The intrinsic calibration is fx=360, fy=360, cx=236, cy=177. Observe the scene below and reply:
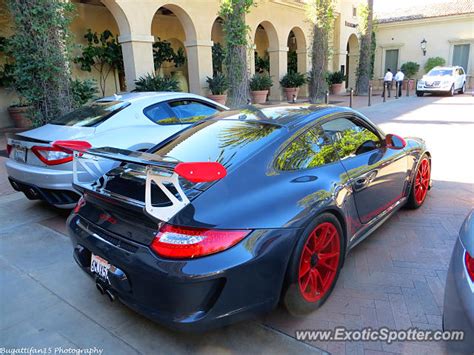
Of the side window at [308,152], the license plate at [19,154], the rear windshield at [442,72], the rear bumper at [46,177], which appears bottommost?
the rear bumper at [46,177]

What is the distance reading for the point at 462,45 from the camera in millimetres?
28078

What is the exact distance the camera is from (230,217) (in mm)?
2096

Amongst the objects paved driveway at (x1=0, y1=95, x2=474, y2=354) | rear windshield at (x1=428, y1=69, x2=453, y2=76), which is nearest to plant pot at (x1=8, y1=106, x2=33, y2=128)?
paved driveway at (x1=0, y1=95, x2=474, y2=354)

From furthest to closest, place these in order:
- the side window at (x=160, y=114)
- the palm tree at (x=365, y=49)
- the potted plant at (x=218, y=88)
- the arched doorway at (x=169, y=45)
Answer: the palm tree at (x=365, y=49) → the arched doorway at (x=169, y=45) → the potted plant at (x=218, y=88) → the side window at (x=160, y=114)

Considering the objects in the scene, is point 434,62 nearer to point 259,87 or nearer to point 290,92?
point 290,92

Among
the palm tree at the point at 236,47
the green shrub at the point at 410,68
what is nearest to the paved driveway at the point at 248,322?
the palm tree at the point at 236,47

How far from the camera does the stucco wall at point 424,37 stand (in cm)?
2784

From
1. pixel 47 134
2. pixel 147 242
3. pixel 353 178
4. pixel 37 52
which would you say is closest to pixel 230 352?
pixel 147 242

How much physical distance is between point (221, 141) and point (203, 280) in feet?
4.03

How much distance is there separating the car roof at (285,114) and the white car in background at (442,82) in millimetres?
21069

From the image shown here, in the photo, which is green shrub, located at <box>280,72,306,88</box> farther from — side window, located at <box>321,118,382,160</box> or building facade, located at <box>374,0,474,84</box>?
building facade, located at <box>374,0,474,84</box>

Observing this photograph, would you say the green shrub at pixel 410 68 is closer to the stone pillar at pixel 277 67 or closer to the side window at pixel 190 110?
the stone pillar at pixel 277 67

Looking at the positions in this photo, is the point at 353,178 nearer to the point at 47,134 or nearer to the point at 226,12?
the point at 47,134

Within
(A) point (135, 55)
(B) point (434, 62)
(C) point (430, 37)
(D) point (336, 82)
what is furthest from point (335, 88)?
(A) point (135, 55)
